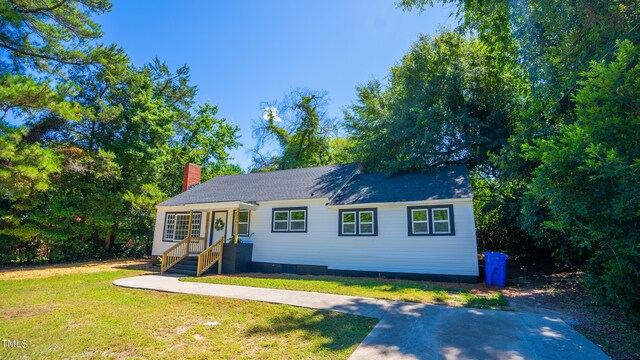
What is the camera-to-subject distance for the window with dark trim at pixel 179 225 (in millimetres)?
16219

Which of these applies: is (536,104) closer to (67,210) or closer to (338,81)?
(338,81)

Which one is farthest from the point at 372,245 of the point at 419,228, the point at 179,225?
the point at 179,225

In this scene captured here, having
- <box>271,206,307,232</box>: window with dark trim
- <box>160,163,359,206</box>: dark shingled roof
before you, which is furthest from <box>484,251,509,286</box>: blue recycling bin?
<box>271,206,307,232</box>: window with dark trim

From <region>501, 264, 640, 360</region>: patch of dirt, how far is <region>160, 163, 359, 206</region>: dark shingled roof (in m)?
7.79

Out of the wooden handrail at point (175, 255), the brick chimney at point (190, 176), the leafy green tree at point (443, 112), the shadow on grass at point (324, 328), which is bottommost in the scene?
the shadow on grass at point (324, 328)

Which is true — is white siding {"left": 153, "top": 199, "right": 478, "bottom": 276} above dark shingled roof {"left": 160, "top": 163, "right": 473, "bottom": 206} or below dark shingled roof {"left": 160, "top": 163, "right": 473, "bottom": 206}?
below

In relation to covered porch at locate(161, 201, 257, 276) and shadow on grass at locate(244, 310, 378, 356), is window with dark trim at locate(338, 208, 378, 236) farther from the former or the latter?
shadow on grass at locate(244, 310, 378, 356)

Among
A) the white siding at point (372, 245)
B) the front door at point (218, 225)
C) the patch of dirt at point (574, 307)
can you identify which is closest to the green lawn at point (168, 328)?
the patch of dirt at point (574, 307)

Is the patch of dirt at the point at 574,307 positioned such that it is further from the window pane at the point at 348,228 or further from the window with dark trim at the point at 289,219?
the window with dark trim at the point at 289,219

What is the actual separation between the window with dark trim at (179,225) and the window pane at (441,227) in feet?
39.9

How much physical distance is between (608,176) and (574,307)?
3.97m

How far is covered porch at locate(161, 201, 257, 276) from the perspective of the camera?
1305cm

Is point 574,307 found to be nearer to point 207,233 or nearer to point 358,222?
point 358,222

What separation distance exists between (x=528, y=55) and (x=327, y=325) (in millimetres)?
11215
